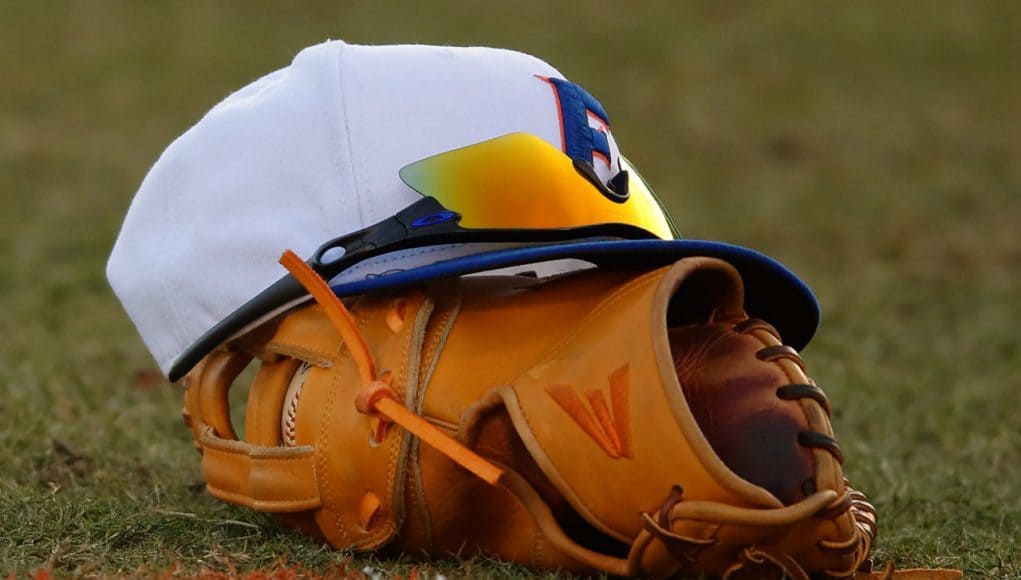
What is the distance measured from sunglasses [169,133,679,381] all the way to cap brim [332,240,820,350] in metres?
0.04

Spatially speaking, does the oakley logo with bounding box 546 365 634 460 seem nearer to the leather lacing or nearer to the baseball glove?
the baseball glove

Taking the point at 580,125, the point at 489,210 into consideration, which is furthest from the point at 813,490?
the point at 580,125

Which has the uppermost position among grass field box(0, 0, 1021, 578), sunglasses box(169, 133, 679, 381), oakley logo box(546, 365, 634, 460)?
sunglasses box(169, 133, 679, 381)

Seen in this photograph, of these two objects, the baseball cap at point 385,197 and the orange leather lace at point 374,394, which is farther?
the baseball cap at point 385,197

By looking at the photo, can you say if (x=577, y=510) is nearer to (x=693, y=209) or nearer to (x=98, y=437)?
(x=98, y=437)

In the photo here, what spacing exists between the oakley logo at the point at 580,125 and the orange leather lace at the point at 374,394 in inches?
19.5

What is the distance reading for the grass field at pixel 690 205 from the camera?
2.82 m

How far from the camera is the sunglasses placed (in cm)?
230

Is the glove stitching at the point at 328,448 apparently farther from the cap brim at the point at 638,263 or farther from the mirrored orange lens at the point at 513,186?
the mirrored orange lens at the point at 513,186

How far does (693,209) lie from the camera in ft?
23.7

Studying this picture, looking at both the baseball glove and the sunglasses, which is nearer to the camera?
the baseball glove

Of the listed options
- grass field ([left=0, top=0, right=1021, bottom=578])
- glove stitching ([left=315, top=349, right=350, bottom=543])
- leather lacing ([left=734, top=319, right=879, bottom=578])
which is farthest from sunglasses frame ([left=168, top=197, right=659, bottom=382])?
grass field ([left=0, top=0, right=1021, bottom=578])

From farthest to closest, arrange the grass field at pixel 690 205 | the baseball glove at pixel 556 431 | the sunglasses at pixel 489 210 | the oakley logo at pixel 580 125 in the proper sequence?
1. the grass field at pixel 690 205
2. the oakley logo at pixel 580 125
3. the sunglasses at pixel 489 210
4. the baseball glove at pixel 556 431

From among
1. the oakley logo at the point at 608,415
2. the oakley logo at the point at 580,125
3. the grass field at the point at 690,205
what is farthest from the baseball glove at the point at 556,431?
the oakley logo at the point at 580,125
